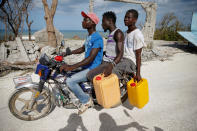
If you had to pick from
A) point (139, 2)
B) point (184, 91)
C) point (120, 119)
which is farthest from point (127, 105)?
point (139, 2)

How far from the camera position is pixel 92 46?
2328mm

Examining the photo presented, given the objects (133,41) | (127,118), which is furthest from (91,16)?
(127,118)

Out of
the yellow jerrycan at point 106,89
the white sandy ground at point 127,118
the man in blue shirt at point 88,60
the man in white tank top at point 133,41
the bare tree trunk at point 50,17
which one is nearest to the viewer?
the yellow jerrycan at point 106,89

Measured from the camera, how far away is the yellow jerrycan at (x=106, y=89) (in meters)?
2.13

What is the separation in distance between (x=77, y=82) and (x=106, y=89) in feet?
1.88

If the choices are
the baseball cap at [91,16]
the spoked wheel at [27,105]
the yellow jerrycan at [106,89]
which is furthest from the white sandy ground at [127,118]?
the baseball cap at [91,16]

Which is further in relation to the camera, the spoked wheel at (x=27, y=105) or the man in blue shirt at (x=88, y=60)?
the spoked wheel at (x=27, y=105)

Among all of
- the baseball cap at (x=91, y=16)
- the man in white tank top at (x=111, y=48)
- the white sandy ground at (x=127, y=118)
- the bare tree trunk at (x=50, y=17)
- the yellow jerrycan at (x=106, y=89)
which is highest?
the bare tree trunk at (x=50, y=17)

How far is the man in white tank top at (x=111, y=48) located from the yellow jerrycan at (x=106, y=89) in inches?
4.9

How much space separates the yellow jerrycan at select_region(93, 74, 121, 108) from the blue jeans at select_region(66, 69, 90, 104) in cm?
29

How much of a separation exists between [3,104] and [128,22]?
11.8ft

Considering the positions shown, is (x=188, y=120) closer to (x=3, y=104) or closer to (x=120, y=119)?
(x=120, y=119)

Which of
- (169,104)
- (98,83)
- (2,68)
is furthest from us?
(2,68)

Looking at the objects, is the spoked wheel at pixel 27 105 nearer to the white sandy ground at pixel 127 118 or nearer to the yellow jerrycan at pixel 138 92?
the white sandy ground at pixel 127 118
